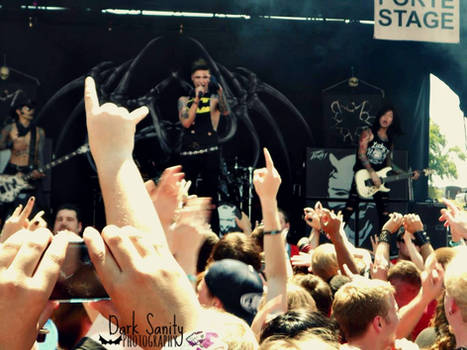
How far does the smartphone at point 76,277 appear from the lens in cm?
90

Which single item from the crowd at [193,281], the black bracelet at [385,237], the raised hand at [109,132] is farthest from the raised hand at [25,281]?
the black bracelet at [385,237]

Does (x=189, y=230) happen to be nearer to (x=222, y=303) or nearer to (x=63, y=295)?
(x=222, y=303)

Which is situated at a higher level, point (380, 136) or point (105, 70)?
point (105, 70)

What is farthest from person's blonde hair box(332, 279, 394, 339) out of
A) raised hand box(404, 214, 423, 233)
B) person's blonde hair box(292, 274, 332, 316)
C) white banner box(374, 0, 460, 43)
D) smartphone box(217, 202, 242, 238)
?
smartphone box(217, 202, 242, 238)

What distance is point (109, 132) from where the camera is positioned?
3.69 ft

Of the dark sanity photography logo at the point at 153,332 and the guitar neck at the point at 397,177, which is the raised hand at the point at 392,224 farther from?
the guitar neck at the point at 397,177

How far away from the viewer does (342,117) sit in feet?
37.6

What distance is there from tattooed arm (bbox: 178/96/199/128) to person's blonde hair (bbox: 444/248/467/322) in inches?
373

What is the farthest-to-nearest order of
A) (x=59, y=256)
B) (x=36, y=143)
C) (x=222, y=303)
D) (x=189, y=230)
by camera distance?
(x=36, y=143)
(x=222, y=303)
(x=189, y=230)
(x=59, y=256)

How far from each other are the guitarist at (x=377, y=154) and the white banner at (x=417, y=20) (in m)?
3.45

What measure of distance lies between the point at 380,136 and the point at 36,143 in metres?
5.76

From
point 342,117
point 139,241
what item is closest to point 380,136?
point 342,117

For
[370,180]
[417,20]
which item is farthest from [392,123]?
[417,20]

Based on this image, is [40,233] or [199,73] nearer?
[40,233]
